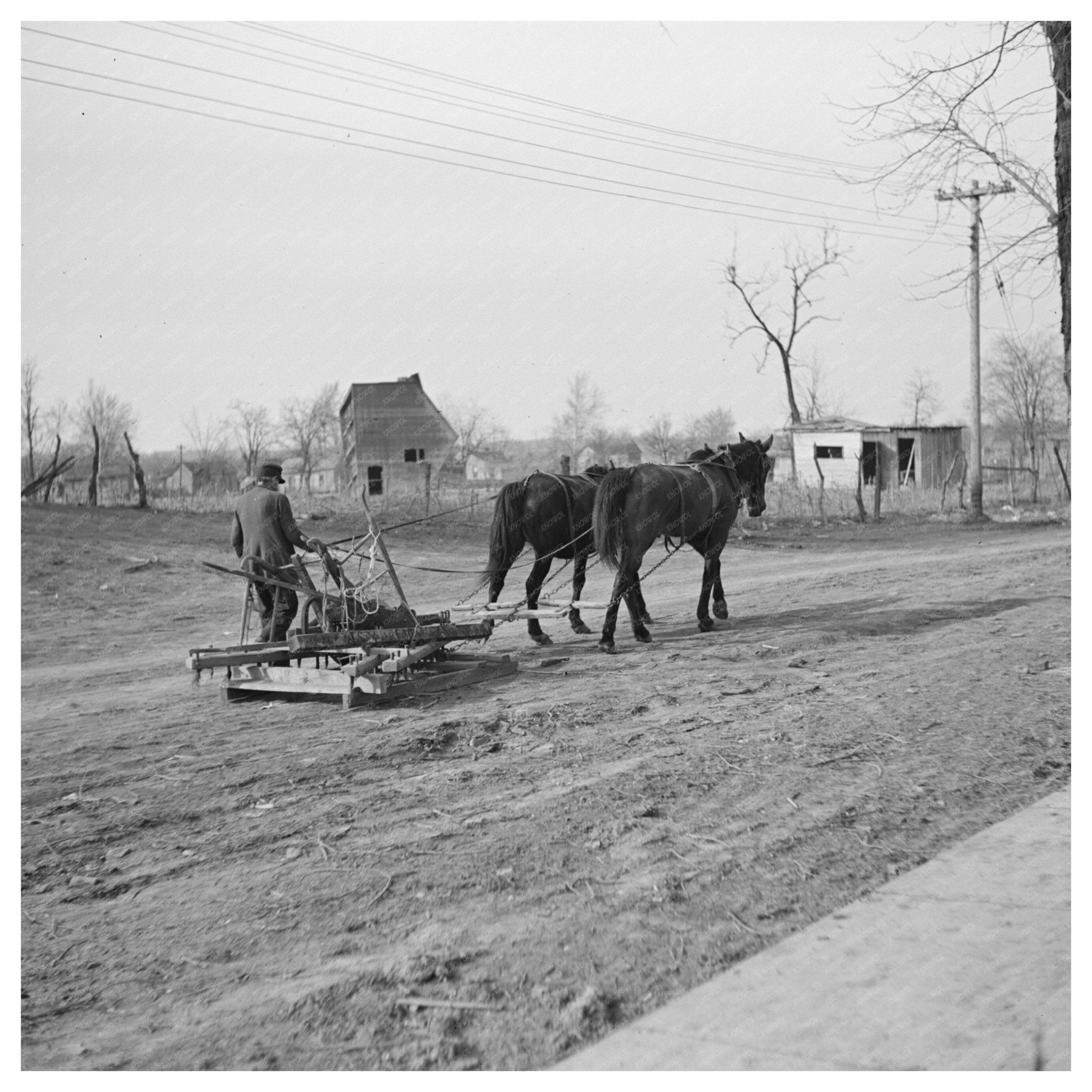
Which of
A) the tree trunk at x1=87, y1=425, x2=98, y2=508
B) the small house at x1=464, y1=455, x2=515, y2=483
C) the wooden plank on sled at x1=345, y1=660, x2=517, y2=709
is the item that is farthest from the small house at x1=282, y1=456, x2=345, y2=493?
the wooden plank on sled at x1=345, y1=660, x2=517, y2=709

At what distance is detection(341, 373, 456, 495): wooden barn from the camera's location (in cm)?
5300

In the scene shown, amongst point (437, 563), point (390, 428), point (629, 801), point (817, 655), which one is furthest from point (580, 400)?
point (629, 801)

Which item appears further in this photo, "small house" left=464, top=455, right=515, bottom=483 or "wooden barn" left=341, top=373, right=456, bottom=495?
"small house" left=464, top=455, right=515, bottom=483

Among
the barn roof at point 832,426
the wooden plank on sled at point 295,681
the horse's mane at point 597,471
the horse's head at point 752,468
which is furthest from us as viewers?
the barn roof at point 832,426

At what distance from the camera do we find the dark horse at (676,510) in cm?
1052

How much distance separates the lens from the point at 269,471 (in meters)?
9.41

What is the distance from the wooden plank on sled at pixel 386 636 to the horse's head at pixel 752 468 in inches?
189

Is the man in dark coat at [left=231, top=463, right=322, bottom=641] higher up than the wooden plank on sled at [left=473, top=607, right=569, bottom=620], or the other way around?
the man in dark coat at [left=231, top=463, right=322, bottom=641]

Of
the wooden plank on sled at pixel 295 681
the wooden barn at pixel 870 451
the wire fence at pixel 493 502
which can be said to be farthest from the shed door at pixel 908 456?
the wooden plank on sled at pixel 295 681

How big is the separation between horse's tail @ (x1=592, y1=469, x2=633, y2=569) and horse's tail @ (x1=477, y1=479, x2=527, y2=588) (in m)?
0.95

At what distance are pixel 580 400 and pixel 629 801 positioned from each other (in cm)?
6079

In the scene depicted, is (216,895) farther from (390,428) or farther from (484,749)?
(390,428)

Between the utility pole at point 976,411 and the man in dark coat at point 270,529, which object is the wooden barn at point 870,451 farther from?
the man in dark coat at point 270,529

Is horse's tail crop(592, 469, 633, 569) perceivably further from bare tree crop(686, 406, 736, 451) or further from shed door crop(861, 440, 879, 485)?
bare tree crop(686, 406, 736, 451)
